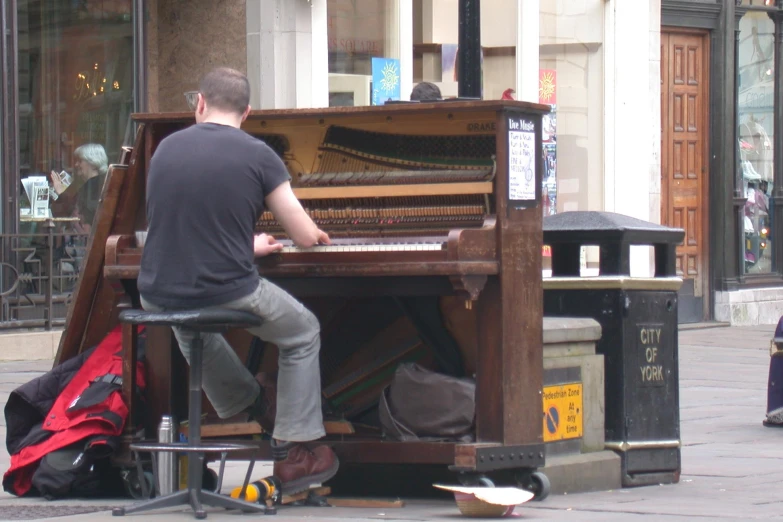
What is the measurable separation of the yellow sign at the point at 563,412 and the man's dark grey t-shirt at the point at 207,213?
1.48 m

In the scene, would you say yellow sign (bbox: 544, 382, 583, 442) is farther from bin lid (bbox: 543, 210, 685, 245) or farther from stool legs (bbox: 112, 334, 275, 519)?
stool legs (bbox: 112, 334, 275, 519)

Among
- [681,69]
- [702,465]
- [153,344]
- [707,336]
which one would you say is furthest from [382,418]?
[681,69]

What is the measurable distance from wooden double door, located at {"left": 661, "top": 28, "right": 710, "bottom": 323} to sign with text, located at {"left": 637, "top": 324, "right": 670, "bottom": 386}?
9608 mm

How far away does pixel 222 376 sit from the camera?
5.87 metres

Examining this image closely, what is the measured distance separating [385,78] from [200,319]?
8893 mm

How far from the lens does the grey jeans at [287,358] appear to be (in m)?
5.58

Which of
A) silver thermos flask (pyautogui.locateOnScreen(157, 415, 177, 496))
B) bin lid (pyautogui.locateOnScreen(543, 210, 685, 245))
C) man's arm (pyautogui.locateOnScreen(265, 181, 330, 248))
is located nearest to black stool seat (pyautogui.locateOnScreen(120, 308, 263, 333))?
man's arm (pyautogui.locateOnScreen(265, 181, 330, 248))

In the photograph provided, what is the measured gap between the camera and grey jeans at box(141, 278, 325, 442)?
18.3 feet

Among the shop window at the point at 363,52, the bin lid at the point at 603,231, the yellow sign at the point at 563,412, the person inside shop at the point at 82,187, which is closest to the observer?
the yellow sign at the point at 563,412

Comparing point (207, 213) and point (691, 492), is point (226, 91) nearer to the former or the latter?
point (207, 213)

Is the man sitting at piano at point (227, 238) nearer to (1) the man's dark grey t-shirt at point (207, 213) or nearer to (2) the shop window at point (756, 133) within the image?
(1) the man's dark grey t-shirt at point (207, 213)

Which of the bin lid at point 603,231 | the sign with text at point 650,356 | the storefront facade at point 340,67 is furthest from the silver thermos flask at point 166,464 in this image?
the storefront facade at point 340,67

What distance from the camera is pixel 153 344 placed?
21.1 ft

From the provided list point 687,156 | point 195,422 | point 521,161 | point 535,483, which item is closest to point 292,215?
point 195,422
